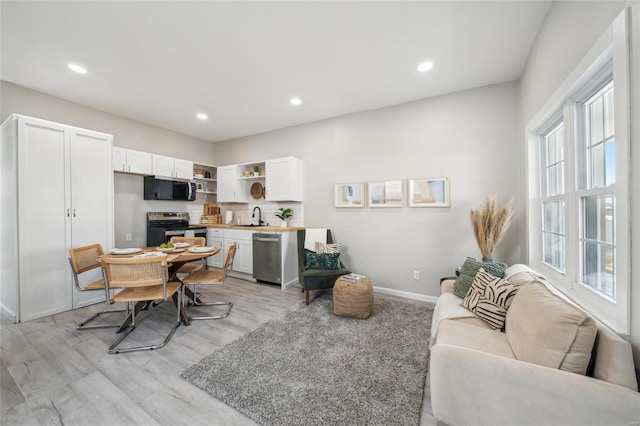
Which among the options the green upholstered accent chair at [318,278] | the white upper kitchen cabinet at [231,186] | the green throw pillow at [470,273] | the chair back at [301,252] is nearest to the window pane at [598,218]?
the green throw pillow at [470,273]

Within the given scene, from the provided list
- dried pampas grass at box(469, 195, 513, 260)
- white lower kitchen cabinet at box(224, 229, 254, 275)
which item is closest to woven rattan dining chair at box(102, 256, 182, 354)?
white lower kitchen cabinet at box(224, 229, 254, 275)

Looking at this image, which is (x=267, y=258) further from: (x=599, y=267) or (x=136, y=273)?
(x=599, y=267)

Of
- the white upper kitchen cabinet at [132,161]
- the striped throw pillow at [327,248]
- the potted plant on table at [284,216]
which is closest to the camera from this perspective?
the striped throw pillow at [327,248]

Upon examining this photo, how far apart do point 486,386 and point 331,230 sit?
2964 mm

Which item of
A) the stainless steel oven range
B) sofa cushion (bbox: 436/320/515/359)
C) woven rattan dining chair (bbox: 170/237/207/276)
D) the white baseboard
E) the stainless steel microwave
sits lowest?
the white baseboard

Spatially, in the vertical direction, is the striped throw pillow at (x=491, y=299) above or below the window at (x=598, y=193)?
below

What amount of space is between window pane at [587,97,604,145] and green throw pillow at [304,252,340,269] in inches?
104

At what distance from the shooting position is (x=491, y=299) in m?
1.75

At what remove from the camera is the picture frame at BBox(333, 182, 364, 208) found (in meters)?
3.65

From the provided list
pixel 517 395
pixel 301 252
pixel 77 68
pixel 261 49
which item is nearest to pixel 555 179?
pixel 517 395

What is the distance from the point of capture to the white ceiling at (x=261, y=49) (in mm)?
1827

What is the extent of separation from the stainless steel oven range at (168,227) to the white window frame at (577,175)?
499 centimetres

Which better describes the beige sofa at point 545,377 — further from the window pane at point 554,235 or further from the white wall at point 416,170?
the white wall at point 416,170

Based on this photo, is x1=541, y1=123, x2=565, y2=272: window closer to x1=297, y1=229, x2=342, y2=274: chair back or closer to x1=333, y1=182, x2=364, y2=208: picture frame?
x1=333, y1=182, x2=364, y2=208: picture frame
